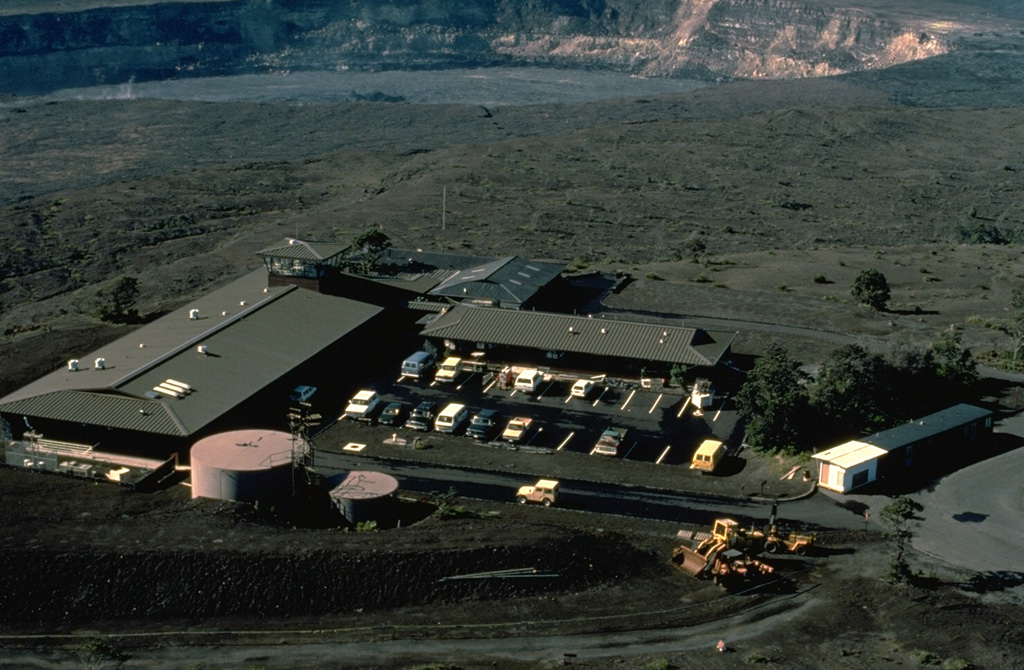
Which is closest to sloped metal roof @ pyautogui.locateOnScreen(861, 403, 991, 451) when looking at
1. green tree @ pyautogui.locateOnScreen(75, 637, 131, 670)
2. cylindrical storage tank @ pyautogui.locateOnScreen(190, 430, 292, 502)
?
cylindrical storage tank @ pyautogui.locateOnScreen(190, 430, 292, 502)

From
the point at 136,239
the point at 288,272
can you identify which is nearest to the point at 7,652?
the point at 288,272

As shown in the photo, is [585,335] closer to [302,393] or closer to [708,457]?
[708,457]

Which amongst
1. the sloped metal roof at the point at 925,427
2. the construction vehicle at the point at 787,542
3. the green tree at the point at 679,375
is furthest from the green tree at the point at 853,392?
the construction vehicle at the point at 787,542

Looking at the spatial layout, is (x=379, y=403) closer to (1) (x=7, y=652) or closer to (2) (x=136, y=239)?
(1) (x=7, y=652)

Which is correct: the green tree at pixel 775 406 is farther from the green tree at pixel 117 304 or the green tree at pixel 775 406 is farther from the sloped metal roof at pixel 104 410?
the green tree at pixel 117 304

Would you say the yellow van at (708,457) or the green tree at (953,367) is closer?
the yellow van at (708,457)

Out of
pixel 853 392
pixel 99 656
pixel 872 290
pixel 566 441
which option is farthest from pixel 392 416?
pixel 872 290
